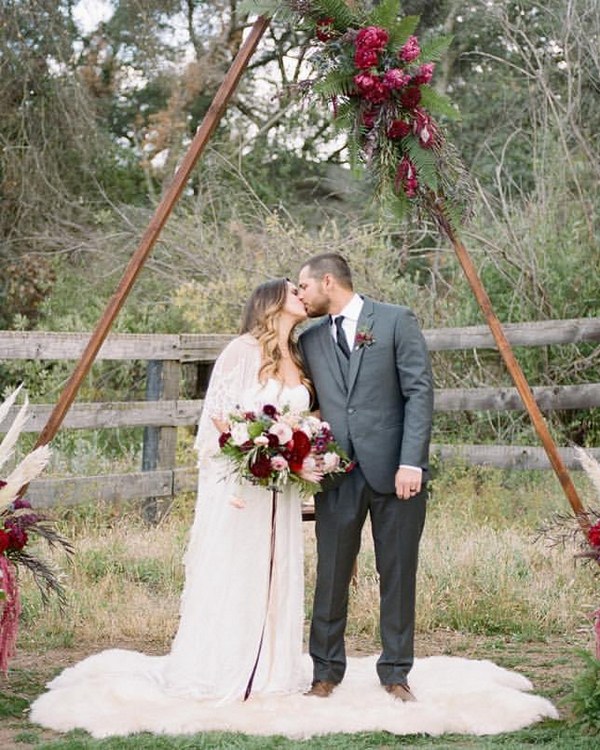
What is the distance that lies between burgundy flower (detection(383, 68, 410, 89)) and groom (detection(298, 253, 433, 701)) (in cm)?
97

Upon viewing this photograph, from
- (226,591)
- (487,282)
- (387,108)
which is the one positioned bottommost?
(226,591)

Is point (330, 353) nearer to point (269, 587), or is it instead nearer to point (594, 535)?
point (269, 587)

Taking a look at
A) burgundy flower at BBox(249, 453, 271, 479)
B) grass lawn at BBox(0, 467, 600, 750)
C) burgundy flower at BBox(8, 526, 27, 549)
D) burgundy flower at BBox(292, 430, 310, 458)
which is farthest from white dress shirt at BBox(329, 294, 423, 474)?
grass lawn at BBox(0, 467, 600, 750)

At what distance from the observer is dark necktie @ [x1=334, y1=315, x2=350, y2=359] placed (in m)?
5.23

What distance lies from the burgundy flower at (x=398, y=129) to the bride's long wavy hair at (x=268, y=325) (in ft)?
2.73

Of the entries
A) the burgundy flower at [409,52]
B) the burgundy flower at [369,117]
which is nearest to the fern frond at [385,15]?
the burgundy flower at [409,52]

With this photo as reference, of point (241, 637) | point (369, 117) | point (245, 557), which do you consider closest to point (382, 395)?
point (245, 557)

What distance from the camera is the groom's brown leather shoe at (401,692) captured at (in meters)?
5.05

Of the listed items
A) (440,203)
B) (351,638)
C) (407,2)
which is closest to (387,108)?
(440,203)

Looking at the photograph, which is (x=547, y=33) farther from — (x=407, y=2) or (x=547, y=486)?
(x=547, y=486)

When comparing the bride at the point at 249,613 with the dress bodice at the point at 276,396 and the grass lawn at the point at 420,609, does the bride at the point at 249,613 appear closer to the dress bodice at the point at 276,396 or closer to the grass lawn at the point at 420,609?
the dress bodice at the point at 276,396

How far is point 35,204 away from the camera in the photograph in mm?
14047

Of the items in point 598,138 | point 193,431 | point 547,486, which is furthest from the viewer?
point 598,138

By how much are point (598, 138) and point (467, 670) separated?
779 cm
